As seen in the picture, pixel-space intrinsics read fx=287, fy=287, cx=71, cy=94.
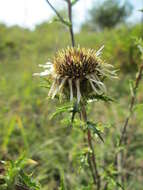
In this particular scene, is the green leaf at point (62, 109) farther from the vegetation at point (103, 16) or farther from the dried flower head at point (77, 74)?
the vegetation at point (103, 16)

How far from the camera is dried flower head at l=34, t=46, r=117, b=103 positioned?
935mm

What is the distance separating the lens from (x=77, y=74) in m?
0.94

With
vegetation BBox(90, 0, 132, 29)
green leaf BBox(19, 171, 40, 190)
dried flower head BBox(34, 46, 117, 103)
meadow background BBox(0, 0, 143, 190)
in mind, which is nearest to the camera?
green leaf BBox(19, 171, 40, 190)

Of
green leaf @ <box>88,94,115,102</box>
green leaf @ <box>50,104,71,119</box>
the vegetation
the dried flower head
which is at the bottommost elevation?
green leaf @ <box>50,104,71,119</box>

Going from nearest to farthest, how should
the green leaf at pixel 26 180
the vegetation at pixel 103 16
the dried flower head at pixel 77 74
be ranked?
the green leaf at pixel 26 180
the dried flower head at pixel 77 74
the vegetation at pixel 103 16

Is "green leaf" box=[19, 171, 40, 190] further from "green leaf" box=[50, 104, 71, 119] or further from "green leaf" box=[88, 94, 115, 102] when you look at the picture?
"green leaf" box=[88, 94, 115, 102]

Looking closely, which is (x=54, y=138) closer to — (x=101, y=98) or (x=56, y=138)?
(x=56, y=138)

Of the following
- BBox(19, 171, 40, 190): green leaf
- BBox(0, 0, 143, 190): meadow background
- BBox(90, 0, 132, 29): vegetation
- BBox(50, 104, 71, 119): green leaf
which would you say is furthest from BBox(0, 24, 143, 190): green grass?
BBox(90, 0, 132, 29): vegetation

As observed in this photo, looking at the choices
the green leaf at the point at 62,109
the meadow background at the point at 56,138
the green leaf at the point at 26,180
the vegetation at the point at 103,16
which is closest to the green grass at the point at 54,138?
the meadow background at the point at 56,138

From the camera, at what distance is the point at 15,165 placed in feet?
2.30

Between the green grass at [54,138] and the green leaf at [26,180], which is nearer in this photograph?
the green leaf at [26,180]

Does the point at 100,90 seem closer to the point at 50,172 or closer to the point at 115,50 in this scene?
the point at 50,172

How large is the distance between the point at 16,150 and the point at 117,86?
86.2 inches

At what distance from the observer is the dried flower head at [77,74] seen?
3.07 feet
